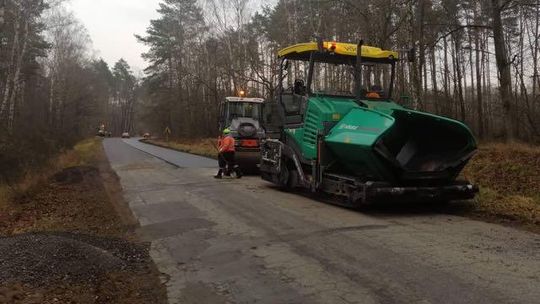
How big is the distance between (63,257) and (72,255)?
0.13 m

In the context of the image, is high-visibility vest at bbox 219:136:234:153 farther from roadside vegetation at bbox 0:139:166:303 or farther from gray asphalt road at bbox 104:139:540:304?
gray asphalt road at bbox 104:139:540:304

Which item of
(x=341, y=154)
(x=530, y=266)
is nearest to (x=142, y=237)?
(x=341, y=154)

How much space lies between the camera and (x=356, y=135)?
9.48 metres

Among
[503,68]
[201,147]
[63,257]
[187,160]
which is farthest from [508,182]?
[201,147]

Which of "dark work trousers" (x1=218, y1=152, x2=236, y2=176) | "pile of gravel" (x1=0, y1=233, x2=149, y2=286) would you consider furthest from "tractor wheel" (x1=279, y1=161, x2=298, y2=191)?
"pile of gravel" (x1=0, y1=233, x2=149, y2=286)

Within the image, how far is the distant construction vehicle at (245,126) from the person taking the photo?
18.1 meters

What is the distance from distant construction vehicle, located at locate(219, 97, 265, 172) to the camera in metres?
18.1

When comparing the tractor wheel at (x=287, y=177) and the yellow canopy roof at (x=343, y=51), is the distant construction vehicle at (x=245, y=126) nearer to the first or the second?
the tractor wheel at (x=287, y=177)

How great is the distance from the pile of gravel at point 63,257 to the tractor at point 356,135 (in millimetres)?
4268

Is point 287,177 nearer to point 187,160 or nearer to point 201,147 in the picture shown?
point 187,160

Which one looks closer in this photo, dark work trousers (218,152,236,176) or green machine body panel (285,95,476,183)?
green machine body panel (285,95,476,183)

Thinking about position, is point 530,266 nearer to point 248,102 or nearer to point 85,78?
point 248,102

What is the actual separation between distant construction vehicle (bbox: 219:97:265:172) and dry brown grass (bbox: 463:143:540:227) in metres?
6.57

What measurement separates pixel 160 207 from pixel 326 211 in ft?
11.5
